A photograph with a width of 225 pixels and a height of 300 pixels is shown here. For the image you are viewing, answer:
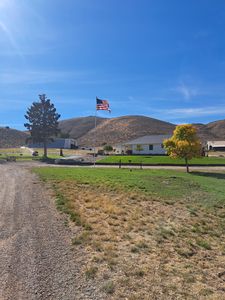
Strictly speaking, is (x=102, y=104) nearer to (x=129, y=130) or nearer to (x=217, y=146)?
(x=217, y=146)

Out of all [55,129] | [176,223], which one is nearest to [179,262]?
[176,223]

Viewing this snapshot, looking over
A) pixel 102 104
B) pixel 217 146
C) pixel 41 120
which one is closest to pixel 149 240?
pixel 102 104

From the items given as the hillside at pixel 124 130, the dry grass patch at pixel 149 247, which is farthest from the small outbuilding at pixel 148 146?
the hillside at pixel 124 130

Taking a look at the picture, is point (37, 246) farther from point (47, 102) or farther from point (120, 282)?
point (47, 102)

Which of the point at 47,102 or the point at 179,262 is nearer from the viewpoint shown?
the point at 179,262

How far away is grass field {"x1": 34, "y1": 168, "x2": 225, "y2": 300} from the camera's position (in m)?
5.33

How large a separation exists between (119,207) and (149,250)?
4.36 m

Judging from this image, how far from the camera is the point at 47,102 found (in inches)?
2180

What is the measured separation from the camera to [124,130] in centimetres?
15350

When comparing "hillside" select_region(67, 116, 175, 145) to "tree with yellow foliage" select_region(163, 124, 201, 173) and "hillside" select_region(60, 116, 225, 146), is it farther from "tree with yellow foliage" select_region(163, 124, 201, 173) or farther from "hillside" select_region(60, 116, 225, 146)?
"tree with yellow foliage" select_region(163, 124, 201, 173)

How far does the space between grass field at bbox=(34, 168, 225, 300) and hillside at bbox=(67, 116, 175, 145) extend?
11873 cm

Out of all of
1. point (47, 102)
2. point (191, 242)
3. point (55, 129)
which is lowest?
point (191, 242)

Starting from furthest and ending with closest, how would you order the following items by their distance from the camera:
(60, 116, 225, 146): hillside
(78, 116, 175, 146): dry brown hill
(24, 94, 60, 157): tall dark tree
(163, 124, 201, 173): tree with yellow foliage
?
(60, 116, 225, 146): hillside < (78, 116, 175, 146): dry brown hill < (24, 94, 60, 157): tall dark tree < (163, 124, 201, 173): tree with yellow foliage

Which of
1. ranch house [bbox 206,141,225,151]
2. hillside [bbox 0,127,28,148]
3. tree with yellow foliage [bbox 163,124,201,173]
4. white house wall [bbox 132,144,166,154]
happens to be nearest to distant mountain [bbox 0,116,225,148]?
hillside [bbox 0,127,28,148]
